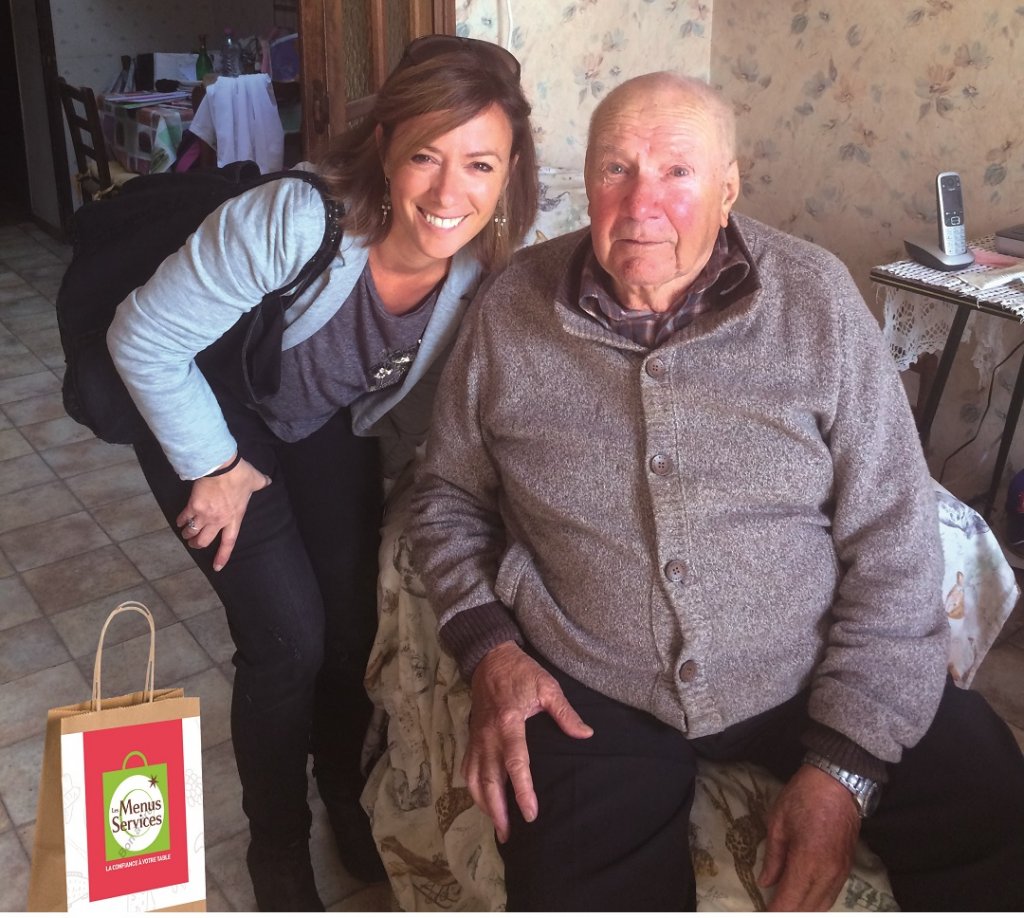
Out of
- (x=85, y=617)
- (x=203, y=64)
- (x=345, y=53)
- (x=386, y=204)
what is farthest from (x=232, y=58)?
(x=386, y=204)

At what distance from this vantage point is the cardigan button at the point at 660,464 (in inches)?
44.3

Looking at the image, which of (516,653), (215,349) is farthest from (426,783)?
(215,349)

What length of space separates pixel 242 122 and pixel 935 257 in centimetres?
263

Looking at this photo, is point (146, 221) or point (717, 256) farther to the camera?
point (146, 221)

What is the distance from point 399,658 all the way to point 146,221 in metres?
0.66

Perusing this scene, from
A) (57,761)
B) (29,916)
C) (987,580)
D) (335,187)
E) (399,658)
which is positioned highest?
(335,187)

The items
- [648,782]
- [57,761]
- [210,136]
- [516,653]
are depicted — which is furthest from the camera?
[210,136]

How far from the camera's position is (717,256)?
1195mm

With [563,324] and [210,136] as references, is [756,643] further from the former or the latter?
[210,136]

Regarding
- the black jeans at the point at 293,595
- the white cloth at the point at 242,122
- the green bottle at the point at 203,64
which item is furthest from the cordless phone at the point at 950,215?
the green bottle at the point at 203,64

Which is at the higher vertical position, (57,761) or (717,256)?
(717,256)

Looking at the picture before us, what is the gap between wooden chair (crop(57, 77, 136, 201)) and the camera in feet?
Answer: 13.1

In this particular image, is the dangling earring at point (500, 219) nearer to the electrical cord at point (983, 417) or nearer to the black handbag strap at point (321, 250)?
the black handbag strap at point (321, 250)

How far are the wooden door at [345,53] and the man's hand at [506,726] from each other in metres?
1.66
